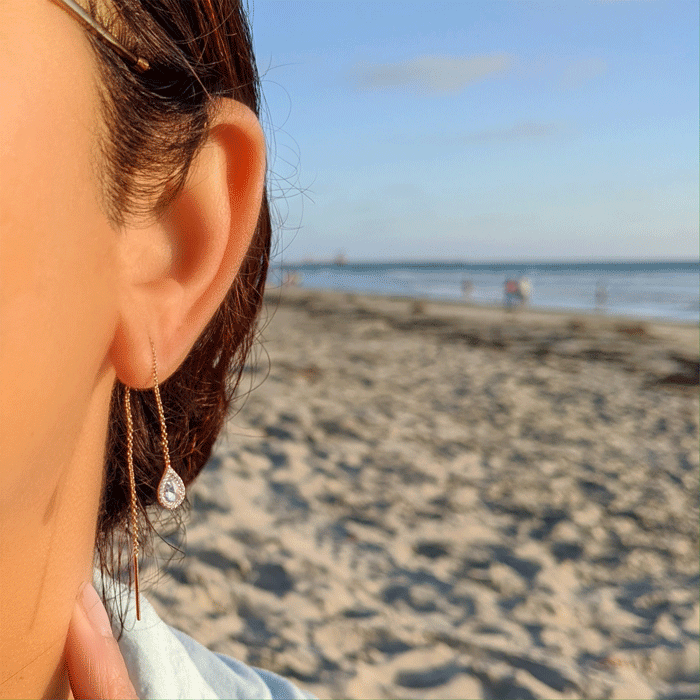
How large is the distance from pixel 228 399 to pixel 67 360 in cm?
70

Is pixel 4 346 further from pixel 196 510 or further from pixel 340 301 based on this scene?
pixel 340 301

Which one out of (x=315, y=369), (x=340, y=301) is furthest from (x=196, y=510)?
(x=340, y=301)

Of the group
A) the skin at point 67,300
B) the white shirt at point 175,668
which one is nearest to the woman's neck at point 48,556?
the skin at point 67,300

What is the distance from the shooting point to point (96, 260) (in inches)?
29.0

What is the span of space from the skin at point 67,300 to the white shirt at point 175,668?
0.08 meters

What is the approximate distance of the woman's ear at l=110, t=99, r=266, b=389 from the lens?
0.83m

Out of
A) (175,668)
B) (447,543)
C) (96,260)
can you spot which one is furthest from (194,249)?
(447,543)

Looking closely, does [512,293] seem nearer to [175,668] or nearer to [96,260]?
[175,668]

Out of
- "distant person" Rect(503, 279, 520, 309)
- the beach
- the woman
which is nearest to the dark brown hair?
the woman

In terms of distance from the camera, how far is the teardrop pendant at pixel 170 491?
97cm

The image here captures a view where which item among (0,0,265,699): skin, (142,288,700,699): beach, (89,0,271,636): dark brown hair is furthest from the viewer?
(142,288,700,699): beach

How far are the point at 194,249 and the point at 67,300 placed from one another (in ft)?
0.68

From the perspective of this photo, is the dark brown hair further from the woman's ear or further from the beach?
the beach

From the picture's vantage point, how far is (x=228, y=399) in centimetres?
141
